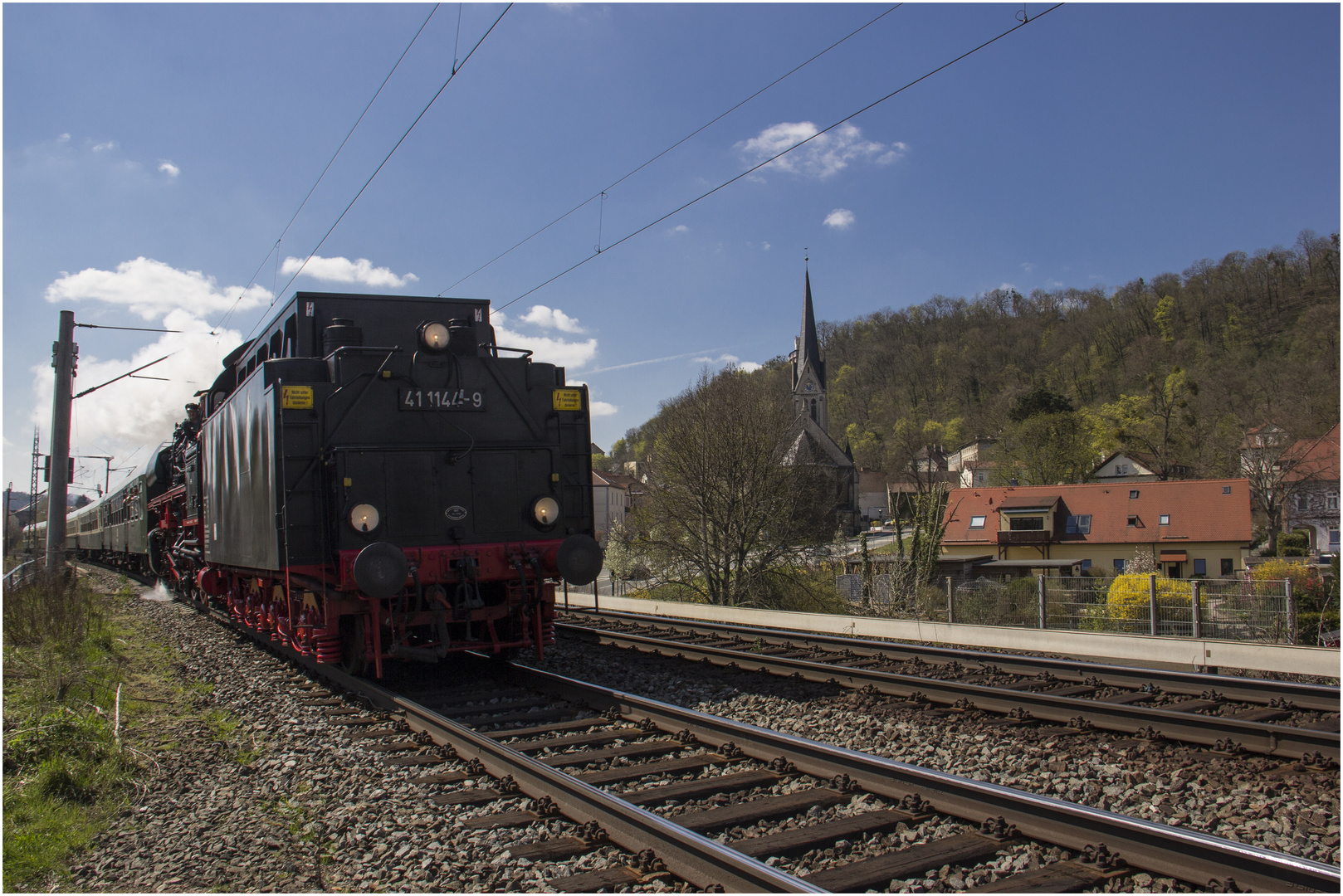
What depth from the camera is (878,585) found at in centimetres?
1936

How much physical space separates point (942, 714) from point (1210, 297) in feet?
251

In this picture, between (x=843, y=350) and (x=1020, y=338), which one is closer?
(x=1020, y=338)

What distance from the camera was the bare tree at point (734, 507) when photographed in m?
25.8

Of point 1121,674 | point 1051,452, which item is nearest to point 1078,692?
point 1121,674

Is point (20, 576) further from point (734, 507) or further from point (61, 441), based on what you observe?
point (734, 507)

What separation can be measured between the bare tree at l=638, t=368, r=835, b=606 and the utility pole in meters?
15.6

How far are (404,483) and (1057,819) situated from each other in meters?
5.78

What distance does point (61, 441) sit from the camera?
609 inches

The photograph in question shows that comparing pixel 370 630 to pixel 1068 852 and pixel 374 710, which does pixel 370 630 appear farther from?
pixel 1068 852

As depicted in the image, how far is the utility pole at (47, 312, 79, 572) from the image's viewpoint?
15.3 meters

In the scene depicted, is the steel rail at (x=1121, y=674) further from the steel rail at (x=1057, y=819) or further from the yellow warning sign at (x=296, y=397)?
the yellow warning sign at (x=296, y=397)

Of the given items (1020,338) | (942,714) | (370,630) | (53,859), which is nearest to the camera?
(53,859)

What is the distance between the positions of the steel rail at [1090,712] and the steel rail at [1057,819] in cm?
219

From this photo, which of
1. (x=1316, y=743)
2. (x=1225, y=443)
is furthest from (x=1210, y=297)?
(x=1316, y=743)
